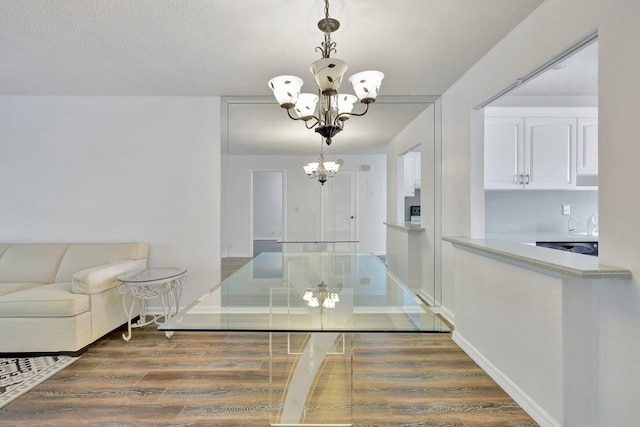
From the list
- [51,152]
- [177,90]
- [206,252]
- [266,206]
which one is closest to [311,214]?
[206,252]

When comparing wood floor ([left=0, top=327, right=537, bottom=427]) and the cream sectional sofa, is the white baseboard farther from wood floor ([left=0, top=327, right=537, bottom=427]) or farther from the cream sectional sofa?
the cream sectional sofa

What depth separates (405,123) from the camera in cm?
402

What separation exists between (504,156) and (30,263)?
457 cm

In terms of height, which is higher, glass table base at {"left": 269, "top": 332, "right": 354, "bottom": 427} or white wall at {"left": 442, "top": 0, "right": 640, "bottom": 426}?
white wall at {"left": 442, "top": 0, "right": 640, "bottom": 426}

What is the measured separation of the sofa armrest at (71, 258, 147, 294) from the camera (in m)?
2.61

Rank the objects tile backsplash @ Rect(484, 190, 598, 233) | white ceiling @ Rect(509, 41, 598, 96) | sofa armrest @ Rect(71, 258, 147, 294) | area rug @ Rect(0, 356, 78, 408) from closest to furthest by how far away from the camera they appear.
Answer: area rug @ Rect(0, 356, 78, 408)
white ceiling @ Rect(509, 41, 598, 96)
sofa armrest @ Rect(71, 258, 147, 294)
tile backsplash @ Rect(484, 190, 598, 233)

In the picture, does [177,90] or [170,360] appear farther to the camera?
[177,90]

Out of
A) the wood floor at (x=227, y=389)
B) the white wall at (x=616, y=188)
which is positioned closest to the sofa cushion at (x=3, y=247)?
the wood floor at (x=227, y=389)

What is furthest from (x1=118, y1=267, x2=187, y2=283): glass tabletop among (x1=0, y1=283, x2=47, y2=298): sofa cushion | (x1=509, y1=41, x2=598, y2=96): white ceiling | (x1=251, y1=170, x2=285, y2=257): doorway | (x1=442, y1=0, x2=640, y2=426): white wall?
(x1=251, y1=170, x2=285, y2=257): doorway

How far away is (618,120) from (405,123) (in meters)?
2.70

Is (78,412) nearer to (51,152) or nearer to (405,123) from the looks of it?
(51,152)

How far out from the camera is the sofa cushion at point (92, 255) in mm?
3123

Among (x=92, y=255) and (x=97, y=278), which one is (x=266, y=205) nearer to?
(x=92, y=255)

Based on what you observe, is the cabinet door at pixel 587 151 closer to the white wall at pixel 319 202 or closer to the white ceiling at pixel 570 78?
the white ceiling at pixel 570 78
